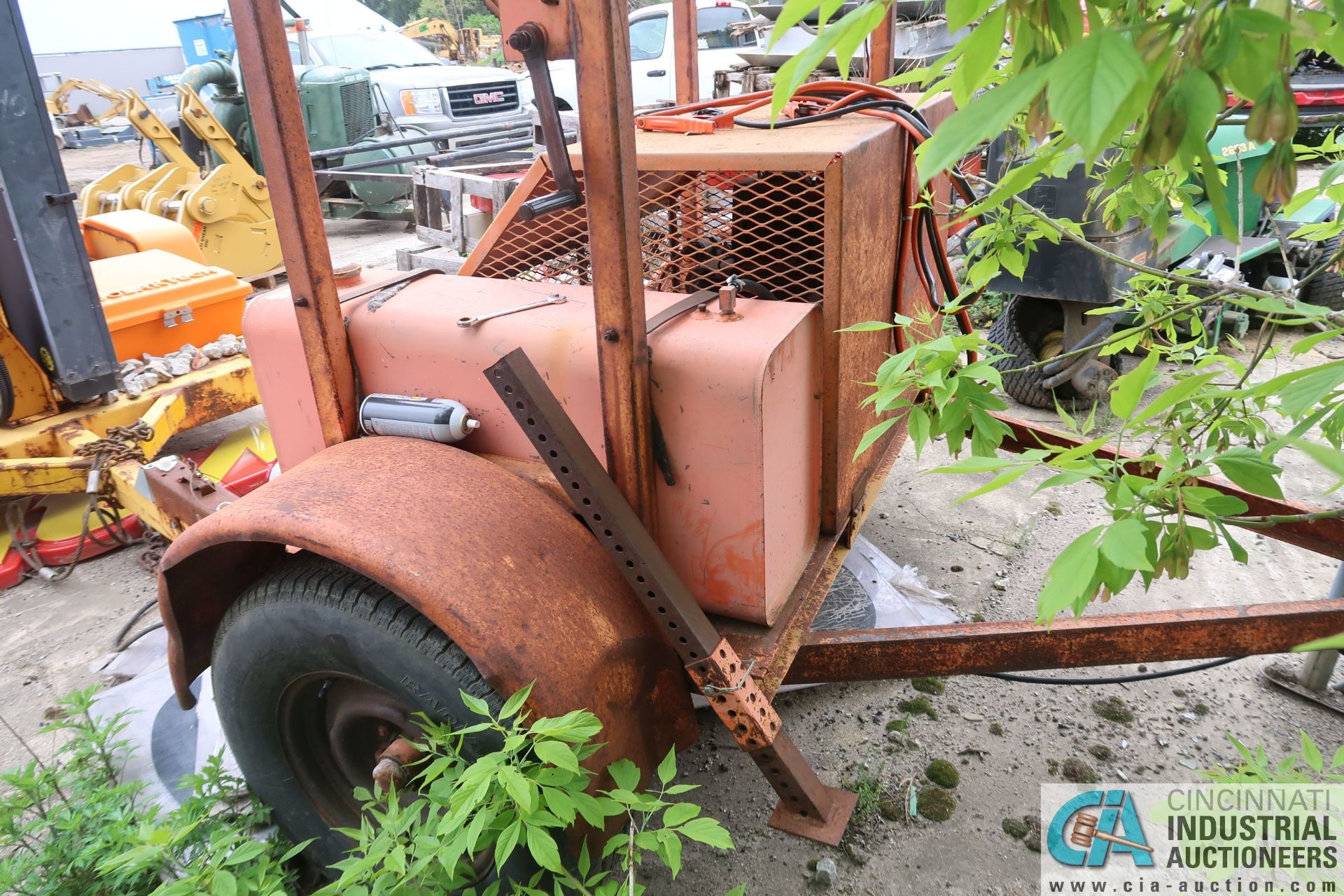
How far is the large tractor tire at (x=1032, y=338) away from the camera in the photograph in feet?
14.6

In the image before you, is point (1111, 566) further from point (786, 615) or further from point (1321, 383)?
point (786, 615)

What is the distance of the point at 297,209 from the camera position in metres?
1.72

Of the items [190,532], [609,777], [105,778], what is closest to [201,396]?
[105,778]

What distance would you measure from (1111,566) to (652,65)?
985cm

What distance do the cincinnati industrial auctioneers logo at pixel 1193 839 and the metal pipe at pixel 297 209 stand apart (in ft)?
6.27

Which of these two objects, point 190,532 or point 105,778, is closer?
point 190,532

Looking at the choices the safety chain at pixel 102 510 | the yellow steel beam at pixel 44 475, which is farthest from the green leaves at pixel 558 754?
the yellow steel beam at pixel 44 475

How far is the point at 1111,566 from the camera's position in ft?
3.01

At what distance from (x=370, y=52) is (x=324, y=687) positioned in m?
11.5

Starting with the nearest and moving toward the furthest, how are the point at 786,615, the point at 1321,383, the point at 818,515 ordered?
the point at 1321,383 → the point at 786,615 → the point at 818,515

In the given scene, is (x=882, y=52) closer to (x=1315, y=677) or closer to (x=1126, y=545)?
(x=1315, y=677)

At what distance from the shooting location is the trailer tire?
5.12 ft

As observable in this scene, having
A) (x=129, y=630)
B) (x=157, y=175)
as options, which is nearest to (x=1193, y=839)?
(x=129, y=630)

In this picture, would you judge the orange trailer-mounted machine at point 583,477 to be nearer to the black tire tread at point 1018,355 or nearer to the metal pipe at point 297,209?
the metal pipe at point 297,209
